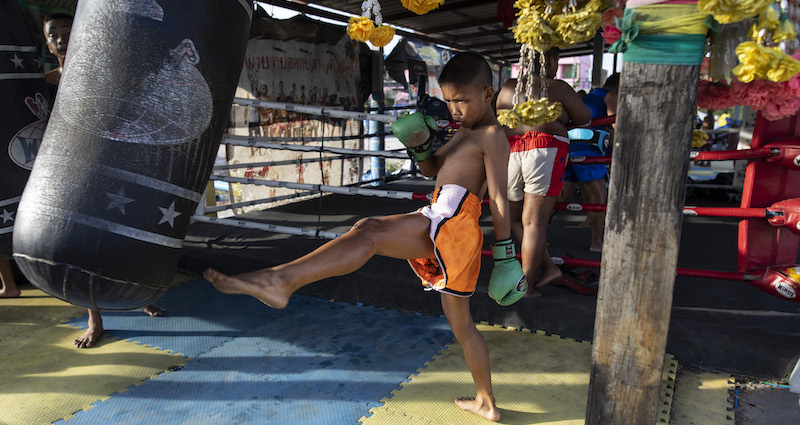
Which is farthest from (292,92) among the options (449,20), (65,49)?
(65,49)

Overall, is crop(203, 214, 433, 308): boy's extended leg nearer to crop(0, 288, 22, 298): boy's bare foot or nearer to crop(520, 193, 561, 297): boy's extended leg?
crop(520, 193, 561, 297): boy's extended leg

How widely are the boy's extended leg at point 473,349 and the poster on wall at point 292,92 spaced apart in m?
4.00

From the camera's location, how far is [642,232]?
4.45ft

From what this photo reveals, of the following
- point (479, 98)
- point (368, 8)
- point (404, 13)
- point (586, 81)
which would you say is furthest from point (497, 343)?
point (586, 81)

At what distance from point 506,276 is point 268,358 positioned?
51.7 inches

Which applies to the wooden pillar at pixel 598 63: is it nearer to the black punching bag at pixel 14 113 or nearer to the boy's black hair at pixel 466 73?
the boy's black hair at pixel 466 73

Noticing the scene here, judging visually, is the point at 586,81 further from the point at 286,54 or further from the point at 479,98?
the point at 479,98

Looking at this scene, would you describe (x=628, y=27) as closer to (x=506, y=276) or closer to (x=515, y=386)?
(x=506, y=276)

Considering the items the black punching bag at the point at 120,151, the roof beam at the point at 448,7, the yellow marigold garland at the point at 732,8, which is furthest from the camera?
the roof beam at the point at 448,7

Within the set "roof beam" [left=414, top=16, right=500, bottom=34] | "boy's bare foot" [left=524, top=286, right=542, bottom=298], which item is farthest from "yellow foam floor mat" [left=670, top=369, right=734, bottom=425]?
"roof beam" [left=414, top=16, right=500, bottom=34]

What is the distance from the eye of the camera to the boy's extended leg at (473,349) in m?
1.92

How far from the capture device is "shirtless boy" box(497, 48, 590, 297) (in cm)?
283

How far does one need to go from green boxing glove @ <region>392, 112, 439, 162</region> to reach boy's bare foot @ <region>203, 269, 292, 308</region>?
74 cm

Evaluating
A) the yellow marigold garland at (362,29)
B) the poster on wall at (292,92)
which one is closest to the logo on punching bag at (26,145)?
the yellow marigold garland at (362,29)
